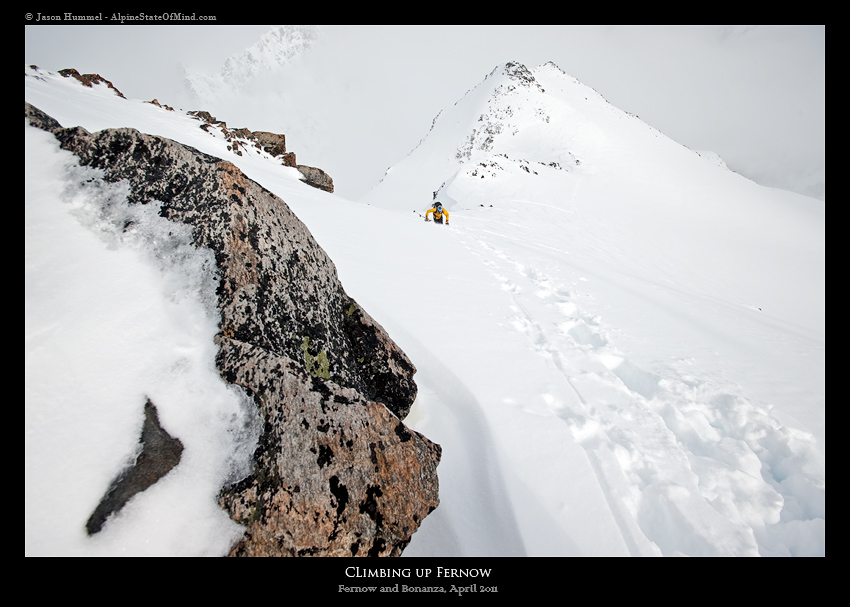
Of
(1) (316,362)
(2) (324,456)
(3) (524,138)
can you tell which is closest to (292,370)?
(1) (316,362)

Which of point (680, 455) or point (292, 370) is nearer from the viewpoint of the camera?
point (292, 370)

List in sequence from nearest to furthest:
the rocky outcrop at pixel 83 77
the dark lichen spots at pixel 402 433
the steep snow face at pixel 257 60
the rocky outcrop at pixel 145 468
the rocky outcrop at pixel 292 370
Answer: the rocky outcrop at pixel 145 468 < the rocky outcrop at pixel 292 370 < the dark lichen spots at pixel 402 433 < the rocky outcrop at pixel 83 77 < the steep snow face at pixel 257 60

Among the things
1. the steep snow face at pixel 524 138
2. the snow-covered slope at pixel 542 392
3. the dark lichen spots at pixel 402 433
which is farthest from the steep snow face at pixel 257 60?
the dark lichen spots at pixel 402 433

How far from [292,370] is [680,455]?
326 cm

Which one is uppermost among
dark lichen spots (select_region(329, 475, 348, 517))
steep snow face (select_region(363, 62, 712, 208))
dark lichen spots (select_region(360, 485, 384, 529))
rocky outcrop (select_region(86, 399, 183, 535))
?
steep snow face (select_region(363, 62, 712, 208))

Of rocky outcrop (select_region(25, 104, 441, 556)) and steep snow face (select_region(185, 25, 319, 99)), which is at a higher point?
steep snow face (select_region(185, 25, 319, 99))

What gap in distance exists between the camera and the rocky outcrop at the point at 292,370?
1.67 metres

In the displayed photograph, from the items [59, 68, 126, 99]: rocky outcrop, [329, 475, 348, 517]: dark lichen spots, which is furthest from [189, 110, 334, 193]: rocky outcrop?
[329, 475, 348, 517]: dark lichen spots

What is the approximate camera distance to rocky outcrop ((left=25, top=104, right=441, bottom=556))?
1666 mm

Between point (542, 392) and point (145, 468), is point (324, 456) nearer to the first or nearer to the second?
point (145, 468)

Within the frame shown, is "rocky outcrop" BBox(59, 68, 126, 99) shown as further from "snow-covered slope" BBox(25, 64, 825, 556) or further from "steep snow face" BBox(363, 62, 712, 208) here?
"steep snow face" BBox(363, 62, 712, 208)

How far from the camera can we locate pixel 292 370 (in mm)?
1978

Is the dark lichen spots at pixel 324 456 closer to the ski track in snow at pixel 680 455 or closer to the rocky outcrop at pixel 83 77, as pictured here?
the ski track in snow at pixel 680 455
